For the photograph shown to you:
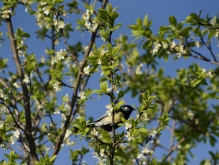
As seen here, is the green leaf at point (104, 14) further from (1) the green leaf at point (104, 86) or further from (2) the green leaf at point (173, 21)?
(2) the green leaf at point (173, 21)

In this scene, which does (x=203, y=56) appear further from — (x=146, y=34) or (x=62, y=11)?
(x=62, y=11)

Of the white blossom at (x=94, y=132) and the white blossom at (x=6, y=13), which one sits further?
the white blossom at (x=6, y=13)

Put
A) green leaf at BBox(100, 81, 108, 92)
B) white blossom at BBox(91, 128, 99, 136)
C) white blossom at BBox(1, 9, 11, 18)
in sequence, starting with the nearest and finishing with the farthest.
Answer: green leaf at BBox(100, 81, 108, 92), white blossom at BBox(91, 128, 99, 136), white blossom at BBox(1, 9, 11, 18)

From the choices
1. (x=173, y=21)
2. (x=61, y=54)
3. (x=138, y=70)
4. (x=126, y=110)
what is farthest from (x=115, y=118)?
(x=138, y=70)

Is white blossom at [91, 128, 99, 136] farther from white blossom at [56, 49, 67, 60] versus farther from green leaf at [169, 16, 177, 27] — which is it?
green leaf at [169, 16, 177, 27]

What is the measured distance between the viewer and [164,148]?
304 inches

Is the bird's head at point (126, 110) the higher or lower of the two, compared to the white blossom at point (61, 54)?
lower

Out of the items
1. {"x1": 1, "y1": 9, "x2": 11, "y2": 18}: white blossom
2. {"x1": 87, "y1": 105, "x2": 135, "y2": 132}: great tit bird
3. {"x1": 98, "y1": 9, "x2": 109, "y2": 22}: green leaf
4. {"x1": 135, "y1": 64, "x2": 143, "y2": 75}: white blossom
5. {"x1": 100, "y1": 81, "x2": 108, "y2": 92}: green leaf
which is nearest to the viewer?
{"x1": 100, "y1": 81, "x2": 108, "y2": 92}: green leaf

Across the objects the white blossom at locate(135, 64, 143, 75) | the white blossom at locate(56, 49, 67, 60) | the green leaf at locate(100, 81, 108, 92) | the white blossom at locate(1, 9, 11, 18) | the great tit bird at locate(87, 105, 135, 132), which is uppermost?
the white blossom at locate(135, 64, 143, 75)

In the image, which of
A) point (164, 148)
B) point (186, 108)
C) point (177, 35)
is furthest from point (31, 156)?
point (186, 108)

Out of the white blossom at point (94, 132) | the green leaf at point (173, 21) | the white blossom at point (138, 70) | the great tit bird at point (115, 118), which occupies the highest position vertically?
the white blossom at point (138, 70)

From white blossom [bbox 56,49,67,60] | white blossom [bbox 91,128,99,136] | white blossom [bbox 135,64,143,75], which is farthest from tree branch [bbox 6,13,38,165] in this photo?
white blossom [bbox 135,64,143,75]

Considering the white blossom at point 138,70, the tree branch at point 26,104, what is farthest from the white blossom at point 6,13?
the white blossom at point 138,70

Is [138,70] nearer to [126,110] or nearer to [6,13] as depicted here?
[6,13]
